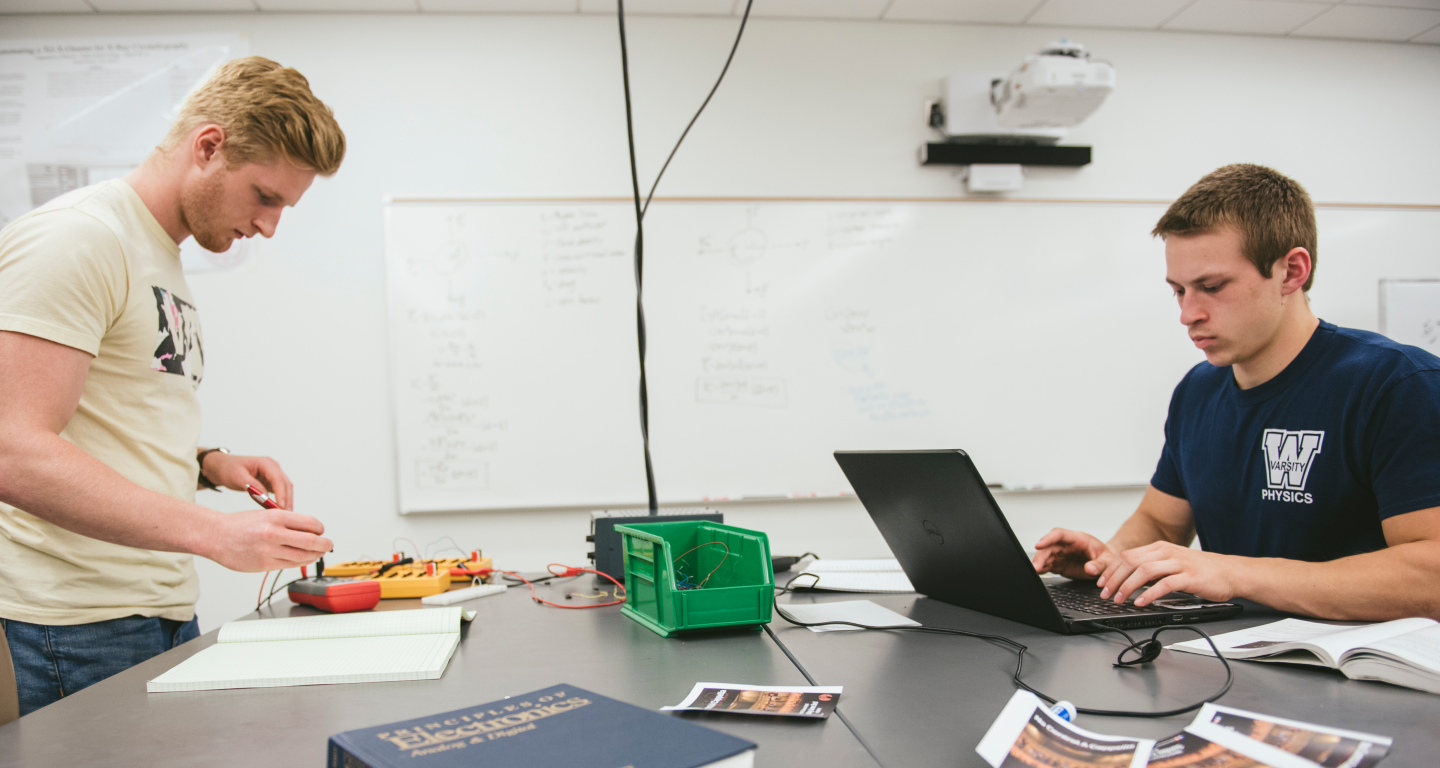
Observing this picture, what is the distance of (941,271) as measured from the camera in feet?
9.53

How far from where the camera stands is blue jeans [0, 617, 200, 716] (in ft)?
3.39

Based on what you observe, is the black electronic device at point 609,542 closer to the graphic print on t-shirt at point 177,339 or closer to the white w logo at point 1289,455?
the graphic print on t-shirt at point 177,339

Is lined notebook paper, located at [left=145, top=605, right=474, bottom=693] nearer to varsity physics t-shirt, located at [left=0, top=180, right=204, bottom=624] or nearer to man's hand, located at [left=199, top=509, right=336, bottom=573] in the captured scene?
man's hand, located at [left=199, top=509, right=336, bottom=573]

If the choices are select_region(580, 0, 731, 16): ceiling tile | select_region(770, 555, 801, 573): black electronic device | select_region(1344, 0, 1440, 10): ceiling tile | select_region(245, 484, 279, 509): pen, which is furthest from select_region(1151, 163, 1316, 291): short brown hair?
select_region(1344, 0, 1440, 10): ceiling tile

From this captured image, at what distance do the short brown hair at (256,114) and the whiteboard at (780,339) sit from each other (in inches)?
60.2

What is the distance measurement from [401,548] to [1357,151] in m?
4.03

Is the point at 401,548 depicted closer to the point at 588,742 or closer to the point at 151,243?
the point at 151,243

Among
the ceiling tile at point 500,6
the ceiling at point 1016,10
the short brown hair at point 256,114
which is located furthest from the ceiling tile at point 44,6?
the short brown hair at point 256,114

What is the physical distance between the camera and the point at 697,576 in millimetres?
1182

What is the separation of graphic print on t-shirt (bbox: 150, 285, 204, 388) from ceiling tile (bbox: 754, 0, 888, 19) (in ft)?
7.00

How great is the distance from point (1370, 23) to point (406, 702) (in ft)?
13.2

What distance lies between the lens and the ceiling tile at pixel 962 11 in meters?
2.79

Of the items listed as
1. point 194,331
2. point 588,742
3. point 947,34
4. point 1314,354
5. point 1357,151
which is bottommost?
point 588,742

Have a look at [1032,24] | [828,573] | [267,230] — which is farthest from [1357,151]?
Answer: [267,230]
